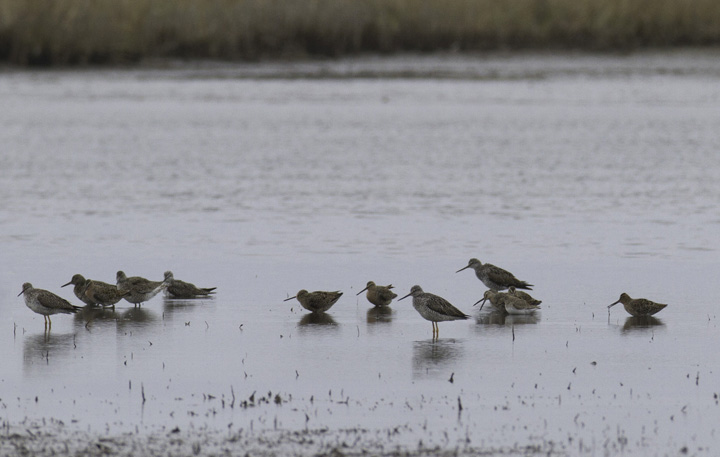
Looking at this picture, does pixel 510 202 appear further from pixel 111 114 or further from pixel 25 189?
pixel 111 114

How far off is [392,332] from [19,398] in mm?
3162

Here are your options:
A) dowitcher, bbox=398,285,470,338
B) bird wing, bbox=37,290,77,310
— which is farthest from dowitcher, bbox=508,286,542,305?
bird wing, bbox=37,290,77,310

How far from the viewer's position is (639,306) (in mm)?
10266

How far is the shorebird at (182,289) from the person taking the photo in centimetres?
1105

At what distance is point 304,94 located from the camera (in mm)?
33719

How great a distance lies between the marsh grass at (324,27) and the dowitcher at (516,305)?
2897 cm

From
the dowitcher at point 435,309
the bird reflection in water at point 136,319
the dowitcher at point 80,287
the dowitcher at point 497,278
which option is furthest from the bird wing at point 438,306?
the dowitcher at point 80,287

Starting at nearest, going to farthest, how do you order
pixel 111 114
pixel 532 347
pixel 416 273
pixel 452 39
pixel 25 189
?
pixel 532 347 < pixel 416 273 < pixel 25 189 < pixel 111 114 < pixel 452 39

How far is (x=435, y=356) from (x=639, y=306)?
2.13 meters

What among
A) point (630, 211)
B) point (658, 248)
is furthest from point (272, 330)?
point (630, 211)

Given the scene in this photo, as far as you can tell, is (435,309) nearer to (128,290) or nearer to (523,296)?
(523,296)

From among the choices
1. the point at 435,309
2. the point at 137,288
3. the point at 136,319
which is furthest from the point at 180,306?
the point at 435,309

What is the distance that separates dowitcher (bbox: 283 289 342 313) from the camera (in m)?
10.4

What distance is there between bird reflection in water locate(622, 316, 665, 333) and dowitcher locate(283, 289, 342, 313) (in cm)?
229
